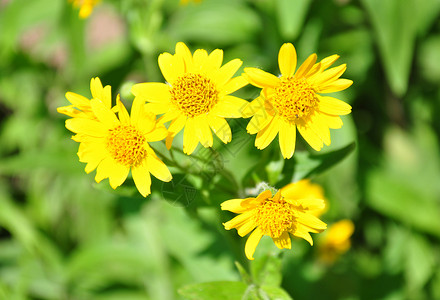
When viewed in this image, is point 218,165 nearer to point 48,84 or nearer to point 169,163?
point 169,163

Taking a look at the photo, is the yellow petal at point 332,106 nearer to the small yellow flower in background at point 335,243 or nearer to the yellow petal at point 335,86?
the yellow petal at point 335,86

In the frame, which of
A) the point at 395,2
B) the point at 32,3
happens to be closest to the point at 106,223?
the point at 32,3

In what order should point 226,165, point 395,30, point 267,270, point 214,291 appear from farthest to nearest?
point 395,30 → point 226,165 → point 267,270 → point 214,291

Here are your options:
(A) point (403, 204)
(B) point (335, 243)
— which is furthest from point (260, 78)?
(A) point (403, 204)

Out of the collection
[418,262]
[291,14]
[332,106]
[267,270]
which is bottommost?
[418,262]

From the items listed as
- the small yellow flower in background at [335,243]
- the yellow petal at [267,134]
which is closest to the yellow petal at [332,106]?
the yellow petal at [267,134]

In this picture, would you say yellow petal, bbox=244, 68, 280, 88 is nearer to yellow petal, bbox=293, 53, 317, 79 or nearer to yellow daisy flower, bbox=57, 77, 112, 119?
yellow petal, bbox=293, 53, 317, 79

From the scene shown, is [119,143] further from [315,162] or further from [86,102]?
[315,162]
